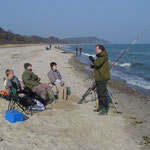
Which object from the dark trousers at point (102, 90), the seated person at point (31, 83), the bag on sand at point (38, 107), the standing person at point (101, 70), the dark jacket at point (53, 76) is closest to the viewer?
the standing person at point (101, 70)

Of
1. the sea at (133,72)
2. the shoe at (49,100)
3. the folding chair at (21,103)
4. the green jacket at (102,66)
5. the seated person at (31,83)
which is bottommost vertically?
the sea at (133,72)

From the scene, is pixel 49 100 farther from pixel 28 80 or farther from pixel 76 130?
pixel 76 130

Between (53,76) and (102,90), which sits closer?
(102,90)

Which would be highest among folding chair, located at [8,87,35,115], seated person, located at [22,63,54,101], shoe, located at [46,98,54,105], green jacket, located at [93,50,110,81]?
green jacket, located at [93,50,110,81]

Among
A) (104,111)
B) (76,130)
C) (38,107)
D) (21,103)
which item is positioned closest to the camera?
(76,130)

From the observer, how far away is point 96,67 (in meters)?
5.66

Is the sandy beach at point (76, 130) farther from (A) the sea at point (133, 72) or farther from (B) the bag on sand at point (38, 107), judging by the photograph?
(A) the sea at point (133, 72)

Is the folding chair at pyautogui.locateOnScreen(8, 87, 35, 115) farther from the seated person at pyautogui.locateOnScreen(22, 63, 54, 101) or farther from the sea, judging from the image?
the sea

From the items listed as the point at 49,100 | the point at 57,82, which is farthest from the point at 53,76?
the point at 49,100

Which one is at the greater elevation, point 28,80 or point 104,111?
point 28,80

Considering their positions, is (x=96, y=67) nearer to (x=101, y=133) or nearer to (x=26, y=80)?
(x=101, y=133)

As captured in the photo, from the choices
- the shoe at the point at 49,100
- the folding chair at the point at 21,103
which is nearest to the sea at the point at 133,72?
the shoe at the point at 49,100

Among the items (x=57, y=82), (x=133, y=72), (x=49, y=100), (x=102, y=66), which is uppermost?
→ (x=102, y=66)

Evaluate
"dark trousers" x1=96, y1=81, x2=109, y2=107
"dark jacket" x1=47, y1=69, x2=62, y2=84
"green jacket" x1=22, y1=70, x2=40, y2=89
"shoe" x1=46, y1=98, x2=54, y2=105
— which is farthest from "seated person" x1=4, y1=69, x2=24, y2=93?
"dark trousers" x1=96, y1=81, x2=109, y2=107
